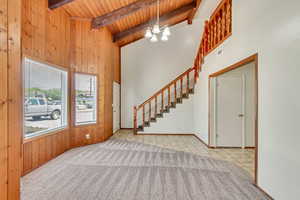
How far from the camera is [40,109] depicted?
12.0 ft

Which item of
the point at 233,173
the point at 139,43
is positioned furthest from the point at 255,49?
the point at 139,43

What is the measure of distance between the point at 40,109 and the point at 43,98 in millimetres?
267

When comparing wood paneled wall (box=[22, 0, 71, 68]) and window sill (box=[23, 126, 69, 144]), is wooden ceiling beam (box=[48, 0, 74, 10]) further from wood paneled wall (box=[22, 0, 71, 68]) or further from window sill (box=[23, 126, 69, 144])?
window sill (box=[23, 126, 69, 144])

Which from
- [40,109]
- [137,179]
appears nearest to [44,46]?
[40,109]

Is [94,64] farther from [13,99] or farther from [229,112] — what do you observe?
[229,112]

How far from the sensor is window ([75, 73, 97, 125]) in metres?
4.92

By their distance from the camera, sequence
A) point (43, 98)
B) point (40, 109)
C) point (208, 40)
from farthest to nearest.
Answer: point (208, 40) → point (43, 98) → point (40, 109)

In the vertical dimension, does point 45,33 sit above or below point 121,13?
below

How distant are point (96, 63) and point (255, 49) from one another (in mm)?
4297

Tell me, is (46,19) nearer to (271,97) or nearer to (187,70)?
(271,97)

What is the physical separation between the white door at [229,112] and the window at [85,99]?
12.6ft

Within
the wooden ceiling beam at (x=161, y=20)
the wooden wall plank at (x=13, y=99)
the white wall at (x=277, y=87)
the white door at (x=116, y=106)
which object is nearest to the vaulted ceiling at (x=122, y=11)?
the wooden ceiling beam at (x=161, y=20)

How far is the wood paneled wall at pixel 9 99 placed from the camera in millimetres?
1389

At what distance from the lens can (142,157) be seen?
159 inches
